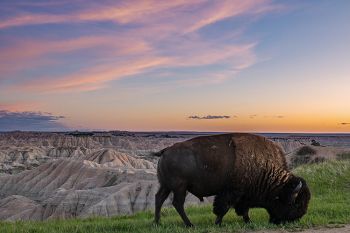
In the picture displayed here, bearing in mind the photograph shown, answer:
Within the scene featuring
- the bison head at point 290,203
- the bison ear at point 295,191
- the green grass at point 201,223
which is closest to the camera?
Answer: the green grass at point 201,223

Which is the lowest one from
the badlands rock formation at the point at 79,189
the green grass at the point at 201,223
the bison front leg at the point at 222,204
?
the badlands rock formation at the point at 79,189

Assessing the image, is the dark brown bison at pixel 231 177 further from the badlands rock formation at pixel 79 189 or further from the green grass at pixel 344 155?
the badlands rock formation at pixel 79 189

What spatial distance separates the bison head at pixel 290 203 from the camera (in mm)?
12734

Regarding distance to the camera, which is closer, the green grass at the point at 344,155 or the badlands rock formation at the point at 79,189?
the green grass at the point at 344,155

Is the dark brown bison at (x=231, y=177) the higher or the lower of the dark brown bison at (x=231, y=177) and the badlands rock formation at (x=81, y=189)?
the higher

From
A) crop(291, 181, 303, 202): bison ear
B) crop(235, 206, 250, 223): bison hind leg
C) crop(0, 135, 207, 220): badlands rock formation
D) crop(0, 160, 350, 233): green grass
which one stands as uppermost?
crop(291, 181, 303, 202): bison ear

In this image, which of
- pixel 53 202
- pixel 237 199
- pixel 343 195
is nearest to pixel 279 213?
pixel 237 199

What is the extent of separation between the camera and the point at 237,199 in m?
12.6

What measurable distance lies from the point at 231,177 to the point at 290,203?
163 centimetres

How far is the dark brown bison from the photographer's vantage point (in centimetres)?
1228

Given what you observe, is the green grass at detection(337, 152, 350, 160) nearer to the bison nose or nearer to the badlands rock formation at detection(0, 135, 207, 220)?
the badlands rock formation at detection(0, 135, 207, 220)

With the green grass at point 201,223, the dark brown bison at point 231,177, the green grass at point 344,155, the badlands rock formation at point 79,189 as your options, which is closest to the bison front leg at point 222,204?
the dark brown bison at point 231,177

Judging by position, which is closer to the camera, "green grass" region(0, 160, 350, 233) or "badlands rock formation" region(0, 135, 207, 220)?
"green grass" region(0, 160, 350, 233)

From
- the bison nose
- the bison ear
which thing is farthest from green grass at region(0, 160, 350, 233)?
the bison ear
